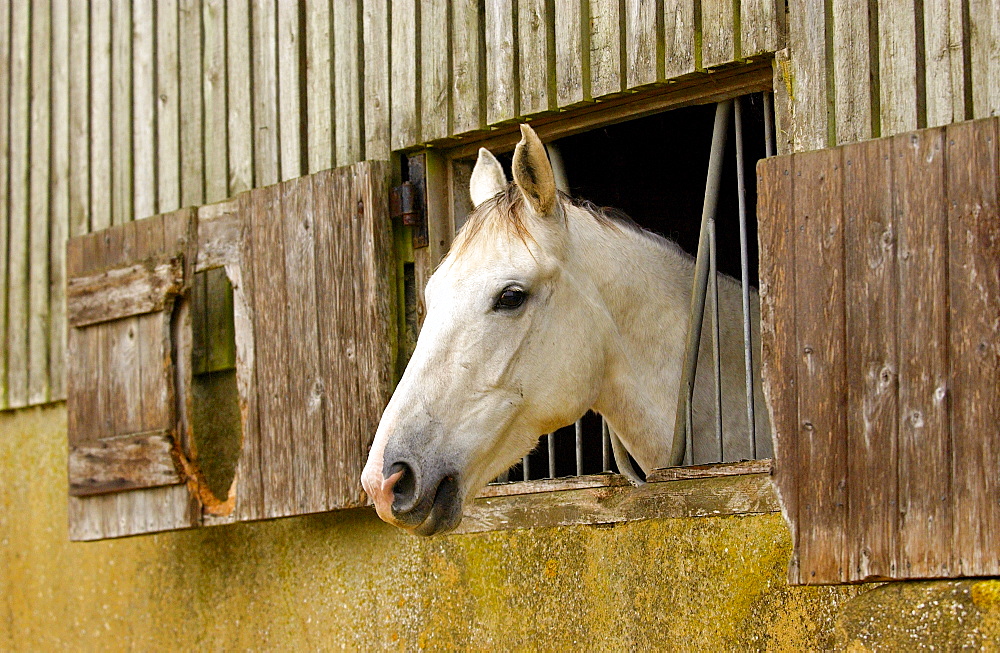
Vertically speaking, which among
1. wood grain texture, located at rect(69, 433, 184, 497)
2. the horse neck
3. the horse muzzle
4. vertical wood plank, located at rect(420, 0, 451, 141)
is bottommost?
the horse muzzle

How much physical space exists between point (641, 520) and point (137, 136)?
3112mm

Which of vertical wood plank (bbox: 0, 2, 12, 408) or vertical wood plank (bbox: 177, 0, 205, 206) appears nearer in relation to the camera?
vertical wood plank (bbox: 177, 0, 205, 206)

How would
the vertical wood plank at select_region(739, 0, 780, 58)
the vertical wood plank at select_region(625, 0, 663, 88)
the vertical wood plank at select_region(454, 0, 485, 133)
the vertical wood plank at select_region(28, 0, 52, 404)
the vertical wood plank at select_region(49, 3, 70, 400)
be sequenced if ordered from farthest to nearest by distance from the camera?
the vertical wood plank at select_region(28, 0, 52, 404)
the vertical wood plank at select_region(49, 3, 70, 400)
the vertical wood plank at select_region(454, 0, 485, 133)
the vertical wood plank at select_region(625, 0, 663, 88)
the vertical wood plank at select_region(739, 0, 780, 58)

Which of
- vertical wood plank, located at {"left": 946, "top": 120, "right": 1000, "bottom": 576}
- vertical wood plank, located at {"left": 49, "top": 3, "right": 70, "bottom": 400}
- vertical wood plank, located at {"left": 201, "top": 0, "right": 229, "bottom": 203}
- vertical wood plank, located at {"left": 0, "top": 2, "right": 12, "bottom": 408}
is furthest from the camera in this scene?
vertical wood plank, located at {"left": 0, "top": 2, "right": 12, "bottom": 408}


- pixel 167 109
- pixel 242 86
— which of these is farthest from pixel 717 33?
pixel 167 109

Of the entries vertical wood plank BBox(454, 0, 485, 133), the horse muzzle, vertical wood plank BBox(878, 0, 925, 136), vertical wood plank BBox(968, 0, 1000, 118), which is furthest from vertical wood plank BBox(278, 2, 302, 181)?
vertical wood plank BBox(968, 0, 1000, 118)

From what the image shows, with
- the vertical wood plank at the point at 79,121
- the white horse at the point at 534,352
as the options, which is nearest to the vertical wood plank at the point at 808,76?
the white horse at the point at 534,352

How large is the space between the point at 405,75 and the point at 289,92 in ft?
2.06

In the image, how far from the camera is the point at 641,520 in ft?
13.3

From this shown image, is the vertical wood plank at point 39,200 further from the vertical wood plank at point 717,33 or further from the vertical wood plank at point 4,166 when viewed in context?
the vertical wood plank at point 717,33

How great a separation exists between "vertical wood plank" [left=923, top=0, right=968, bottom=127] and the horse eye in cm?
117

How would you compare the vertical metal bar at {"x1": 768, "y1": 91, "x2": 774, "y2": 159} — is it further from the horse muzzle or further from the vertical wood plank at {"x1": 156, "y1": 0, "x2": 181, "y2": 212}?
the vertical wood plank at {"x1": 156, "y1": 0, "x2": 181, "y2": 212}

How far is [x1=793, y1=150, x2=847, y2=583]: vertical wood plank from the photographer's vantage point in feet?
10.6

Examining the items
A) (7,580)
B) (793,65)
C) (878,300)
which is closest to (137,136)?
(7,580)
